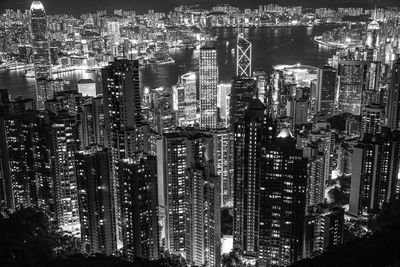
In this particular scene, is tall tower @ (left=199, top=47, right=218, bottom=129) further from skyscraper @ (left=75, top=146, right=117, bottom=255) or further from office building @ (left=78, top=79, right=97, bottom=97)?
skyscraper @ (left=75, top=146, right=117, bottom=255)

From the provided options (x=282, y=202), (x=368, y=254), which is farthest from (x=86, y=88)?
(x=368, y=254)

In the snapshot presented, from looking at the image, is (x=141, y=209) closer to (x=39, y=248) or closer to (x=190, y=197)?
(x=190, y=197)

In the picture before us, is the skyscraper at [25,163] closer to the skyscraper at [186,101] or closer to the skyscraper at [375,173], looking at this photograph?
the skyscraper at [186,101]

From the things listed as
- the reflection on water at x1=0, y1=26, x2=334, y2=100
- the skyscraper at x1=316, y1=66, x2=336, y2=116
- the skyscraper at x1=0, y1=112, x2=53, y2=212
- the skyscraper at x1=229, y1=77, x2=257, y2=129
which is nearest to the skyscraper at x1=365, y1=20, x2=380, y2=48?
the reflection on water at x1=0, y1=26, x2=334, y2=100

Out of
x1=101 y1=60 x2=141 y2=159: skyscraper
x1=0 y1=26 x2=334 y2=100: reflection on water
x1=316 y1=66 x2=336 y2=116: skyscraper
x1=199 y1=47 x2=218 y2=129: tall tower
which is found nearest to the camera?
x1=101 y1=60 x2=141 y2=159: skyscraper

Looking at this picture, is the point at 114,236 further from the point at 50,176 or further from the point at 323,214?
the point at 323,214

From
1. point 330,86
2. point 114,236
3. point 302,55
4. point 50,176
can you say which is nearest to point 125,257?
point 114,236
